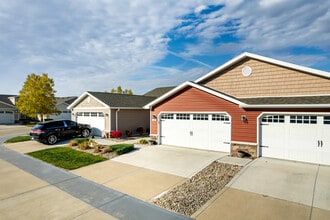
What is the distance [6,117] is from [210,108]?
4087 centimetres

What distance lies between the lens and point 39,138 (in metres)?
14.9

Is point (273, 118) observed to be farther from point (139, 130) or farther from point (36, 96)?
point (36, 96)

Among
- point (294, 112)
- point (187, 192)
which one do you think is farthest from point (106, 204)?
point (294, 112)

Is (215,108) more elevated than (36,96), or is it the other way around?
(36,96)

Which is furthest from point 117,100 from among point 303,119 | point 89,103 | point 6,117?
point 6,117

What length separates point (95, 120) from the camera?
1920cm

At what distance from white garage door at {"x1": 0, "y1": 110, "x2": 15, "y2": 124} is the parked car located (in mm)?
28932

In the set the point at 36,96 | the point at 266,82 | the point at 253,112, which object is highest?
the point at 36,96

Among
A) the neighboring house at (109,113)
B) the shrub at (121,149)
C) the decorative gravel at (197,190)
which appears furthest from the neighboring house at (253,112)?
the neighboring house at (109,113)

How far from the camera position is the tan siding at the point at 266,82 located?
10.7 m

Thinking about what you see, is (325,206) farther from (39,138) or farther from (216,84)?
(39,138)

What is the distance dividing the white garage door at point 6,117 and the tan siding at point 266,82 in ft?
130

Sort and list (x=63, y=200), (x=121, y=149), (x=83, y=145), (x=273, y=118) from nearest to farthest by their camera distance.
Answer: (x=63, y=200) < (x=273, y=118) < (x=121, y=149) < (x=83, y=145)

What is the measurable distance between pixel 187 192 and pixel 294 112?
6.56 meters
